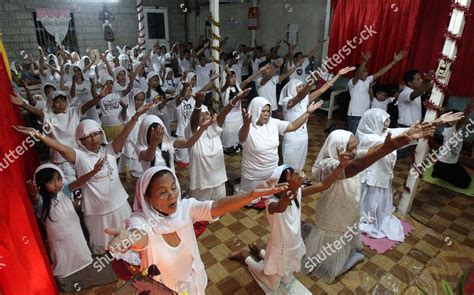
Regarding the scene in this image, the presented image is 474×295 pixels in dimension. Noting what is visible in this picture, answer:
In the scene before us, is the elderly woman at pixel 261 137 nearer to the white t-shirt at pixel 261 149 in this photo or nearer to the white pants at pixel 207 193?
the white t-shirt at pixel 261 149

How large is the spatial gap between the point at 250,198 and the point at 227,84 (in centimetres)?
360

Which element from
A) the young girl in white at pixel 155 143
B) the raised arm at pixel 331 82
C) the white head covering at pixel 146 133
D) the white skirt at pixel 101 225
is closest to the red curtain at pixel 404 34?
the raised arm at pixel 331 82

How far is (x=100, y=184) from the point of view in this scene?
2.71 meters

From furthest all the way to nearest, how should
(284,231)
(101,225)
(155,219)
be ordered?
(101,225), (284,231), (155,219)

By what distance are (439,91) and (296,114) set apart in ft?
5.68

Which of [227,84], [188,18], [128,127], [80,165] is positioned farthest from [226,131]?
[188,18]

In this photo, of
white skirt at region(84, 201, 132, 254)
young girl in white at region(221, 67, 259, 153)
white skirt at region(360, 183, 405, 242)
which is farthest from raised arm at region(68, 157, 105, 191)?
young girl in white at region(221, 67, 259, 153)

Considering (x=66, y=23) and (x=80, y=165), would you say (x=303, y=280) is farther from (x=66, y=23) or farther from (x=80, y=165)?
(x=66, y=23)

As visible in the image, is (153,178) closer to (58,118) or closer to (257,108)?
(257,108)

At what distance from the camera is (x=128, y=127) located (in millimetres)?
2848

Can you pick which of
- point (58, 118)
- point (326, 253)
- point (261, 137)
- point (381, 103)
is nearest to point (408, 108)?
point (381, 103)

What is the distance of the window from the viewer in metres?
9.16

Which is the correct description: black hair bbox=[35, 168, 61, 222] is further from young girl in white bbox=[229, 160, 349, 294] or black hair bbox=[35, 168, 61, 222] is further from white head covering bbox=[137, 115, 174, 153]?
young girl in white bbox=[229, 160, 349, 294]

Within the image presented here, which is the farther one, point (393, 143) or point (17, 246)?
point (393, 143)
